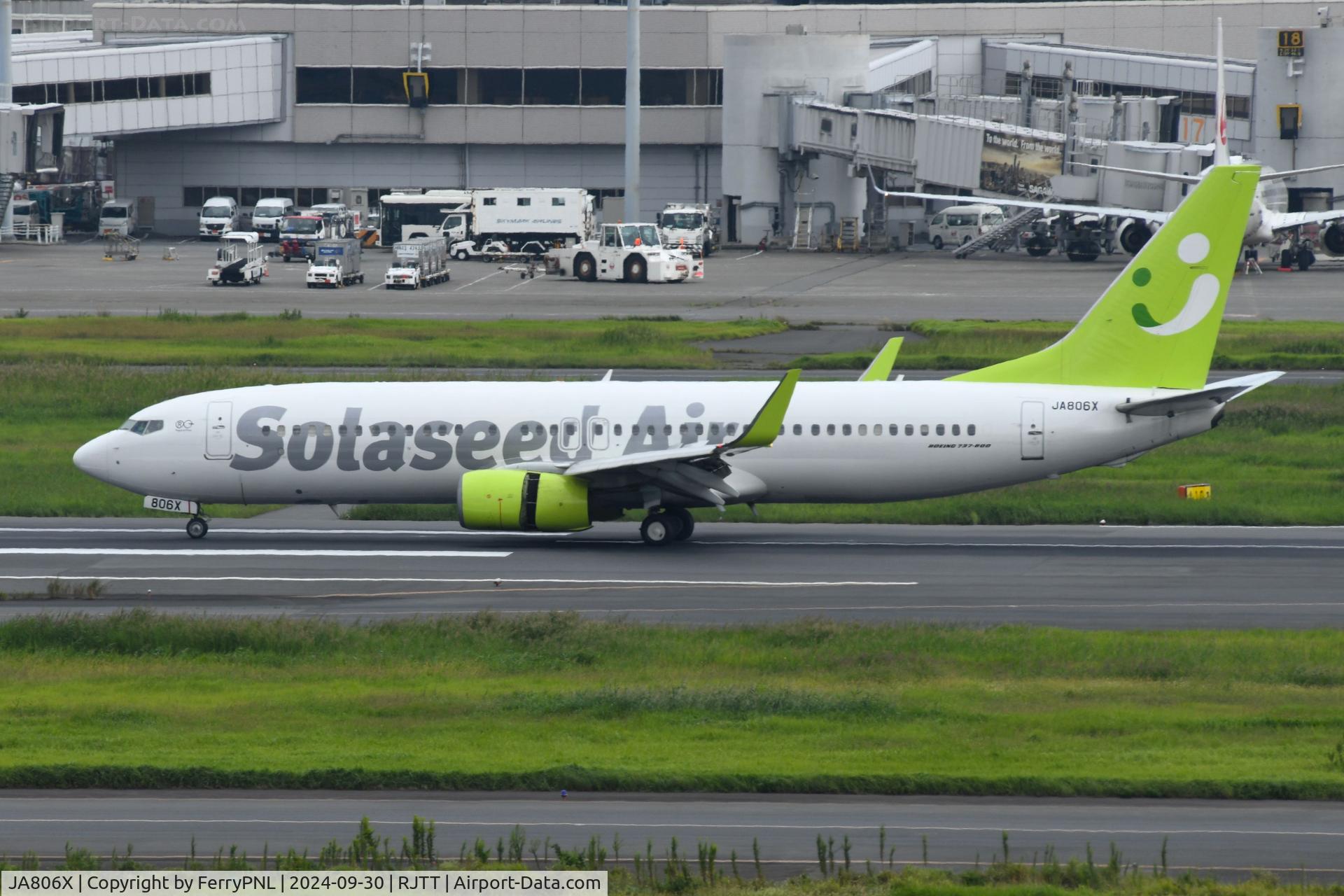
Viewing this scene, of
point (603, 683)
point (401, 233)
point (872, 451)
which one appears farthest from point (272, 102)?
point (603, 683)

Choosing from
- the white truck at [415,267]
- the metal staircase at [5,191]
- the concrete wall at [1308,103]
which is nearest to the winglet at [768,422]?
the white truck at [415,267]

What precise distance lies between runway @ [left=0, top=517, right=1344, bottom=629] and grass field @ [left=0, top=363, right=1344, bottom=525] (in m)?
0.97

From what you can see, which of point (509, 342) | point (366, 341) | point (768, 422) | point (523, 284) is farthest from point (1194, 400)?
point (523, 284)

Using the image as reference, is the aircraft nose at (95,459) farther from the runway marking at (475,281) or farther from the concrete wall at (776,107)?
the concrete wall at (776,107)

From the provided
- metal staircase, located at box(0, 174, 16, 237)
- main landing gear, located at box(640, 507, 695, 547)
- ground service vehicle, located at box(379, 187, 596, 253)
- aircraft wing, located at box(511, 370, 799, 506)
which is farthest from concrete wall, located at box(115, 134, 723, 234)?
aircraft wing, located at box(511, 370, 799, 506)

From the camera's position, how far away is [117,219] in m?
126

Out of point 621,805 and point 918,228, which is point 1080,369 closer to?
point 621,805

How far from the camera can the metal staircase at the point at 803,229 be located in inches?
4749

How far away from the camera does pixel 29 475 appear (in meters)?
46.2

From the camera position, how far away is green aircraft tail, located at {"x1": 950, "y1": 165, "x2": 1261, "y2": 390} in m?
38.7

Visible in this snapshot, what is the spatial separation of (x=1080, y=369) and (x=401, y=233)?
282 feet

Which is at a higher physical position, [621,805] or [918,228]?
[918,228]

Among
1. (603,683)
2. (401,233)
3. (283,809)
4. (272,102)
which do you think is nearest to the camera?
(283,809)

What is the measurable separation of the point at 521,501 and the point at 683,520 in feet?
14.0
